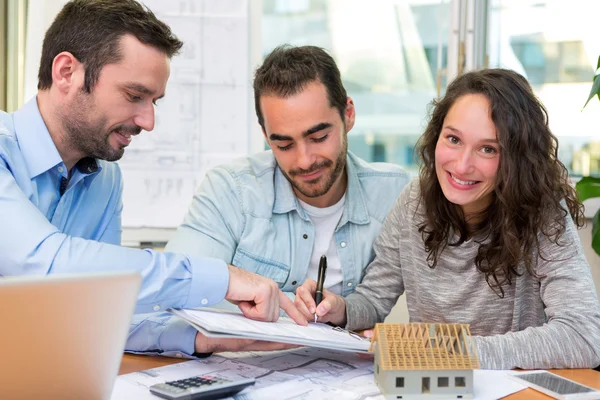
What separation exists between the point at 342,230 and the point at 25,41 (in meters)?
1.72

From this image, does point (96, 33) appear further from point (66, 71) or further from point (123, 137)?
point (123, 137)

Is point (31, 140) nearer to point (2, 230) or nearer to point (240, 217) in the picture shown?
point (2, 230)

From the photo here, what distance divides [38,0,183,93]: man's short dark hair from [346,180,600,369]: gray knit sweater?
0.75 m

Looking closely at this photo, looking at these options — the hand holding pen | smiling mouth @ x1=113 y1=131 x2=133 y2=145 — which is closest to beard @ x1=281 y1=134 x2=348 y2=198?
the hand holding pen

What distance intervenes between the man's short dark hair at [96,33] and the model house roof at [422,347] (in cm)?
88

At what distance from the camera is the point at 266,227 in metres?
1.81

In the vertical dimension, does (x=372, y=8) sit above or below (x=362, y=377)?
above

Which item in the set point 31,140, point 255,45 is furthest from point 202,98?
point 31,140

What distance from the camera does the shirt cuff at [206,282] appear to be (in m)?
1.24

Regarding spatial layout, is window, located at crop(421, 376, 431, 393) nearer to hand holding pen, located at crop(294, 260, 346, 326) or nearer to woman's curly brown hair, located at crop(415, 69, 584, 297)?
hand holding pen, located at crop(294, 260, 346, 326)

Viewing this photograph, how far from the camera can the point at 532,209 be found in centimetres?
150

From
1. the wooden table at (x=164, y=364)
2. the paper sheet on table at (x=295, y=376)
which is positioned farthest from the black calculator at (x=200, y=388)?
the wooden table at (x=164, y=364)

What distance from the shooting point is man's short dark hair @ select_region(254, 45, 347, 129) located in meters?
1.80

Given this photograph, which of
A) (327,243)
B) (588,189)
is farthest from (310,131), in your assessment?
(588,189)
